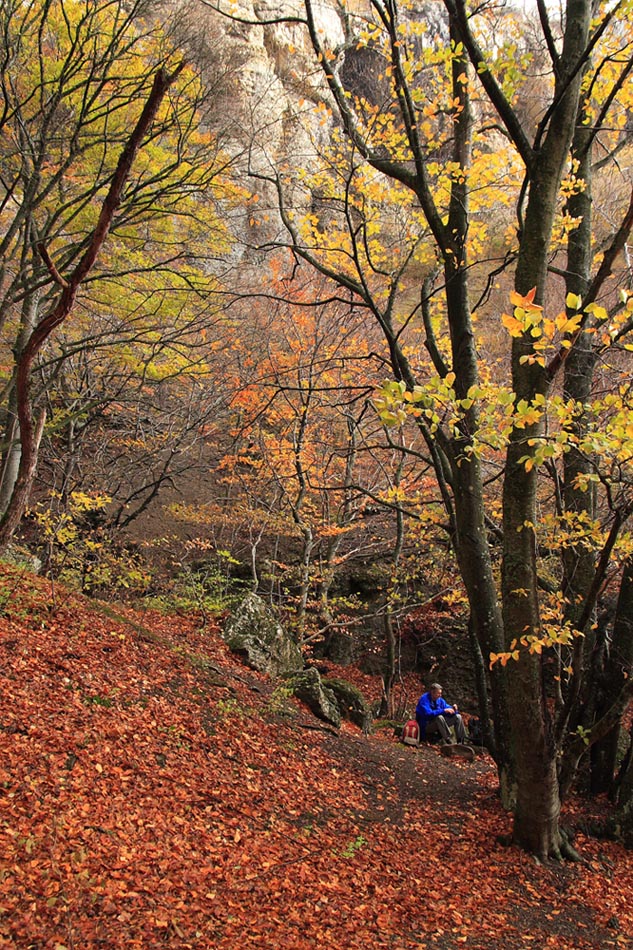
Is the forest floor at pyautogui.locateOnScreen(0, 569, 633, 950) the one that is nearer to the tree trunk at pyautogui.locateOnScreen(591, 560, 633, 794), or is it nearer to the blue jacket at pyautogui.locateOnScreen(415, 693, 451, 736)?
the tree trunk at pyautogui.locateOnScreen(591, 560, 633, 794)

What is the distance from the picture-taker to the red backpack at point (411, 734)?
9.02m

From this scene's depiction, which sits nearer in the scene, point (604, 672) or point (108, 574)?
point (604, 672)

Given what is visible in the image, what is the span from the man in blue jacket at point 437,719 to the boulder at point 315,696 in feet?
6.45

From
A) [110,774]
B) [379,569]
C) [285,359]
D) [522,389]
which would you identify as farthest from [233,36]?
[110,774]

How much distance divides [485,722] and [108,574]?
5.56 meters

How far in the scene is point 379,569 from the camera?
43.6 feet

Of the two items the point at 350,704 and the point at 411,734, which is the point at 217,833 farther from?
the point at 411,734

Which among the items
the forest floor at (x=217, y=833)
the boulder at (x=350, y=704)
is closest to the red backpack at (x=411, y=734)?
the boulder at (x=350, y=704)

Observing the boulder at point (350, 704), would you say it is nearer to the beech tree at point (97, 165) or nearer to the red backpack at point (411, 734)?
the red backpack at point (411, 734)

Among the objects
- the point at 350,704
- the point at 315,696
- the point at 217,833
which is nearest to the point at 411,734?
the point at 350,704

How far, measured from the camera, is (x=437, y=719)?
956 cm

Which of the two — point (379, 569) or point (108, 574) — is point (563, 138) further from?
point (379, 569)

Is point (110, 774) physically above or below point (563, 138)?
below

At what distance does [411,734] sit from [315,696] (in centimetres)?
236
